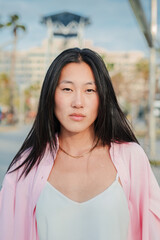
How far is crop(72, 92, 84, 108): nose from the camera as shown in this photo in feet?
5.54

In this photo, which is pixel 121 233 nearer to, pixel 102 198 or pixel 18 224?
pixel 102 198

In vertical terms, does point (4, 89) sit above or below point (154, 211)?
above

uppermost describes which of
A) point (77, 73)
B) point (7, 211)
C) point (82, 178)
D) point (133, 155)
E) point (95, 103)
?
point (77, 73)

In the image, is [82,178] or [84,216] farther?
[82,178]

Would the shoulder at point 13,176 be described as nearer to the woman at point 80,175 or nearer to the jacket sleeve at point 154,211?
the woman at point 80,175

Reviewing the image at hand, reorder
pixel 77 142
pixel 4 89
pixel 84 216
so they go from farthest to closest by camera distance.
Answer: pixel 4 89
pixel 77 142
pixel 84 216

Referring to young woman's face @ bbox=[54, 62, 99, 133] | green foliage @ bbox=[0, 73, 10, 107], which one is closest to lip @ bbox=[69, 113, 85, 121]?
young woman's face @ bbox=[54, 62, 99, 133]

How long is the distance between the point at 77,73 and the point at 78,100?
0.45ft

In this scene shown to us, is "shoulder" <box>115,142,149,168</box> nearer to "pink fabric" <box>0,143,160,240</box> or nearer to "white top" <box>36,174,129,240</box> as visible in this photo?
"pink fabric" <box>0,143,160,240</box>

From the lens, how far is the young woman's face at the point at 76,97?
67.7 inches

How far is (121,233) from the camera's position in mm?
1689

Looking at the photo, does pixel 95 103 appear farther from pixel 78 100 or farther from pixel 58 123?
pixel 58 123

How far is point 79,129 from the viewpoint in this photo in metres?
1.75

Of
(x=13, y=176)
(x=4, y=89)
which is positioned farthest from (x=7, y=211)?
(x=4, y=89)
